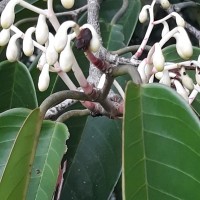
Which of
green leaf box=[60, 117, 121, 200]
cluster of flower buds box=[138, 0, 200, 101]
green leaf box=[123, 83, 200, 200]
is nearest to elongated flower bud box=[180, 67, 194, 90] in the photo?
cluster of flower buds box=[138, 0, 200, 101]

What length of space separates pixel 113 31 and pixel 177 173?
70 centimetres

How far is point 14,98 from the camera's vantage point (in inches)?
51.1

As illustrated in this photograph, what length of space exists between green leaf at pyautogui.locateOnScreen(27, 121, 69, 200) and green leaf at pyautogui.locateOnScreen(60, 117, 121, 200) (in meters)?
0.31

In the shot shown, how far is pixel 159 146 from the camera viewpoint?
81cm

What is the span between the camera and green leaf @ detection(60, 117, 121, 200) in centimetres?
125

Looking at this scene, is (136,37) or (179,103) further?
(136,37)

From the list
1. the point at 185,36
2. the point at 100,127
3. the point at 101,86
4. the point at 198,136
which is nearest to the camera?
the point at 198,136

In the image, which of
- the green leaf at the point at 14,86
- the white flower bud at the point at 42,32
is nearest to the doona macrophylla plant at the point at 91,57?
the white flower bud at the point at 42,32

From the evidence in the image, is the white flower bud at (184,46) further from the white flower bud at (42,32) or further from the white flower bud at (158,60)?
the white flower bud at (42,32)

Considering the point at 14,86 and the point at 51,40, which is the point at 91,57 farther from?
the point at 14,86

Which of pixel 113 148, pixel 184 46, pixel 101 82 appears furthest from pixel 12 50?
pixel 113 148

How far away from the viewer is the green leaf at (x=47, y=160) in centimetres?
91

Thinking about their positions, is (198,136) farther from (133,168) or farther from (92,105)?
(92,105)

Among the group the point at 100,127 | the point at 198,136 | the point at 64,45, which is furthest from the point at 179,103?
the point at 100,127
